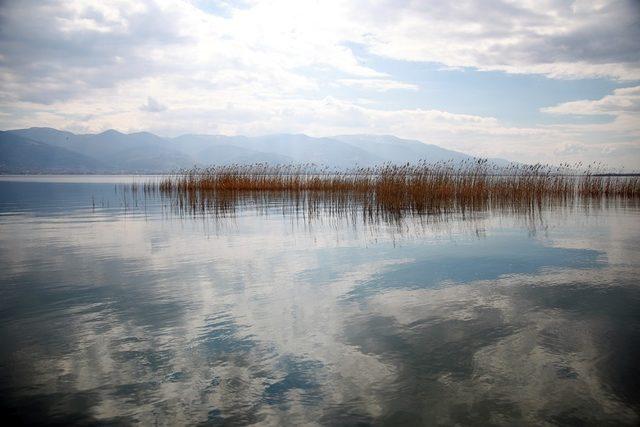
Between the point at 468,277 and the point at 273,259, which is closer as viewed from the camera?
the point at 468,277

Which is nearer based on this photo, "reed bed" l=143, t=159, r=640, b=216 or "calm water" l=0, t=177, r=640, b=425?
"calm water" l=0, t=177, r=640, b=425

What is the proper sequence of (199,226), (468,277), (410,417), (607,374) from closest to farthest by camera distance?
(410,417) → (607,374) → (468,277) → (199,226)

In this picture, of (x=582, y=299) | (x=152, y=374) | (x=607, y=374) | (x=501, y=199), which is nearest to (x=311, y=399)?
(x=152, y=374)

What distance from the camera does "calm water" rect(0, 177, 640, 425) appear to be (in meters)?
3.36

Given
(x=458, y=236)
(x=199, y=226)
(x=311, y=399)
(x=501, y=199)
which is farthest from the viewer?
(x=501, y=199)

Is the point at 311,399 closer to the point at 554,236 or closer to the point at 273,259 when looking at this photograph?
the point at 273,259

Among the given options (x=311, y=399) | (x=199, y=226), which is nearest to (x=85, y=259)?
(x=199, y=226)

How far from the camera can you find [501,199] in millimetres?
22828

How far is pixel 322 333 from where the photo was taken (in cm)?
484

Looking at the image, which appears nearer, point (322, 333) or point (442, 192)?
point (322, 333)

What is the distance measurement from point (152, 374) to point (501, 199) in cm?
2156

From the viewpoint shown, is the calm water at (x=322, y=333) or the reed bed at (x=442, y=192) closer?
the calm water at (x=322, y=333)

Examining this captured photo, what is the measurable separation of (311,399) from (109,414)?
4.54ft

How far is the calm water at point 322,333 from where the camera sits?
336 centimetres
